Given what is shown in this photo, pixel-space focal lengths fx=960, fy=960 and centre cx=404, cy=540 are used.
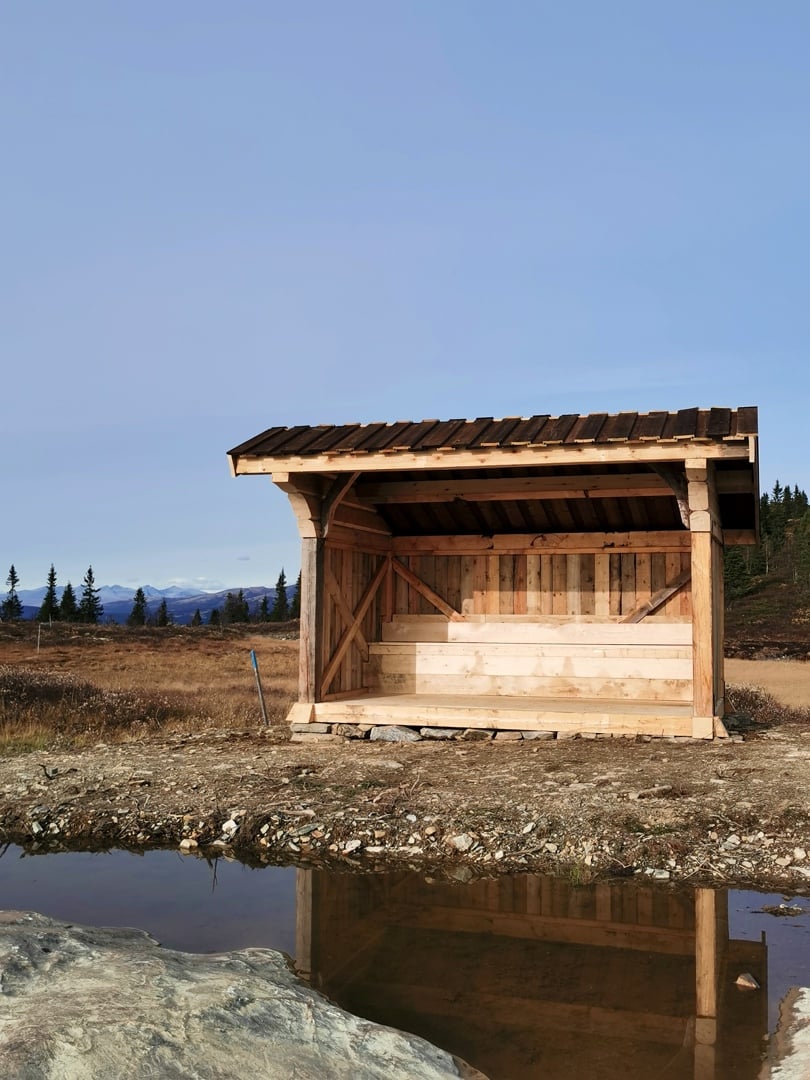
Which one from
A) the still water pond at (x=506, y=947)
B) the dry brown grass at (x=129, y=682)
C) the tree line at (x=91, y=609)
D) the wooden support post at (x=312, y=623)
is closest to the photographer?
the still water pond at (x=506, y=947)

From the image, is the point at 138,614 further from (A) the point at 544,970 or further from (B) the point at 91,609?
(A) the point at 544,970

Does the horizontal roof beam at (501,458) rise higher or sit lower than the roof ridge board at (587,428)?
lower

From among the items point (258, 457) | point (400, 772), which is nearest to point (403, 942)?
point (400, 772)

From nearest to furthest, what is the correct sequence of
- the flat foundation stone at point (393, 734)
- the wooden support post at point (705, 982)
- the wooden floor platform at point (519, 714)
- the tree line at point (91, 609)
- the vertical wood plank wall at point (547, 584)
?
the wooden support post at point (705, 982)
the wooden floor platform at point (519, 714)
the flat foundation stone at point (393, 734)
the vertical wood plank wall at point (547, 584)
the tree line at point (91, 609)

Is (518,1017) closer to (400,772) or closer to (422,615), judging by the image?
(400,772)

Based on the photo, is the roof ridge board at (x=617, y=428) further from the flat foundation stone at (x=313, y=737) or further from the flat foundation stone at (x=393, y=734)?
the flat foundation stone at (x=313, y=737)

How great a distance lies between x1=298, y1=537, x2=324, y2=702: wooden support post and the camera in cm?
1335

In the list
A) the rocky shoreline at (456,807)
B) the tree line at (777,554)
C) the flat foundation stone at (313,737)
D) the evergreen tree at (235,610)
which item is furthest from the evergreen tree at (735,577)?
the rocky shoreline at (456,807)

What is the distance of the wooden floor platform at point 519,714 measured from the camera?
1200cm

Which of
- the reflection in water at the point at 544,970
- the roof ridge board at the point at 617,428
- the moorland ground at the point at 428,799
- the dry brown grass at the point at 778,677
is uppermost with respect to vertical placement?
the roof ridge board at the point at 617,428

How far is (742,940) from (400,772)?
4920 mm

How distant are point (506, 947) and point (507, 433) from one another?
7.58m

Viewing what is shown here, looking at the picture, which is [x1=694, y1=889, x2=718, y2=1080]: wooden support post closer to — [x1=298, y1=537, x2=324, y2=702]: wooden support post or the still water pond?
the still water pond

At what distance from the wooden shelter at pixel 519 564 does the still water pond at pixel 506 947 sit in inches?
225
